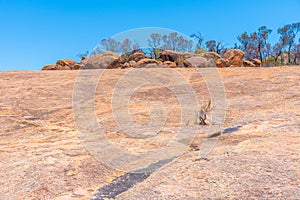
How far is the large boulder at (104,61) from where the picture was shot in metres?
16.8

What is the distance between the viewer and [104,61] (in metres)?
17.7

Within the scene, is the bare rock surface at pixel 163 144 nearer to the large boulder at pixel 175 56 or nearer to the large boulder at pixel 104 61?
the large boulder at pixel 104 61

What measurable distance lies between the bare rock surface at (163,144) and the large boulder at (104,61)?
9.06m

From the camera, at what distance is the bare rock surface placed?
289 centimetres

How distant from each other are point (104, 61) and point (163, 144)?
14.1 m

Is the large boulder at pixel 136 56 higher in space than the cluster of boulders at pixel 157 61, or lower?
higher

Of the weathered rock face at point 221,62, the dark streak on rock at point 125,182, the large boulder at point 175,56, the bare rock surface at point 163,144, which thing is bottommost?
the dark streak on rock at point 125,182

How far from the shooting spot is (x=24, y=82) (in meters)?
9.62

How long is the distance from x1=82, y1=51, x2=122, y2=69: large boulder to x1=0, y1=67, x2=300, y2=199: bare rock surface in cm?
906

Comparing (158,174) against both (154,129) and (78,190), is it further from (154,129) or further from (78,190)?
(154,129)

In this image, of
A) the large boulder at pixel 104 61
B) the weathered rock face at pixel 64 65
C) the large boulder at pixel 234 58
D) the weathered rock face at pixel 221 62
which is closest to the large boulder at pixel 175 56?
the weathered rock face at pixel 221 62

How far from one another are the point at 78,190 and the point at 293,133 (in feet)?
9.49

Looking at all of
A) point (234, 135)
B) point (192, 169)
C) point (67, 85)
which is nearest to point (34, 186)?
point (192, 169)

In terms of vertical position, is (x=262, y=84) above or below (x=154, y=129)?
above
